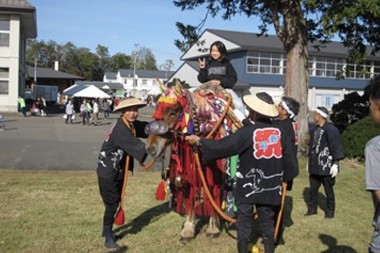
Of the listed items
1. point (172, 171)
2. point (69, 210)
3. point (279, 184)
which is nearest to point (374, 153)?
point (279, 184)

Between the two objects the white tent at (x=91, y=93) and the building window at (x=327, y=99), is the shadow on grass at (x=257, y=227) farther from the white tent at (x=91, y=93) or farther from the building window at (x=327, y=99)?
the building window at (x=327, y=99)

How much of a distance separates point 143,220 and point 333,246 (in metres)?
2.67

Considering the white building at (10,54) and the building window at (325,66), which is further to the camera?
the building window at (325,66)

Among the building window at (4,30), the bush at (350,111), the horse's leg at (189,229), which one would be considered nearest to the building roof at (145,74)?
the building window at (4,30)

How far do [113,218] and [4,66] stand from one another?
29027 mm

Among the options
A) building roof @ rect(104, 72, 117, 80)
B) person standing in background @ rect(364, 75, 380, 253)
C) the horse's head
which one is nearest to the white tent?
the horse's head

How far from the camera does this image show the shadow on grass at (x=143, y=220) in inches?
242

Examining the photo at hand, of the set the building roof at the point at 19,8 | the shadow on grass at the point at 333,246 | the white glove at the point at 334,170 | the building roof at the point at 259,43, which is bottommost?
the shadow on grass at the point at 333,246

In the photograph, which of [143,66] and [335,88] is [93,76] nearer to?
[143,66]

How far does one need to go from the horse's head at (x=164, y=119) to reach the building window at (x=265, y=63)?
4546 cm

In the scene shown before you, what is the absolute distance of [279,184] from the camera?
463 centimetres

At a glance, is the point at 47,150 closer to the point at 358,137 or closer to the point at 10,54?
the point at 358,137

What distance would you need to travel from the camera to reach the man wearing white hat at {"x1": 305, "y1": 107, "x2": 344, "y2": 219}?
711 centimetres

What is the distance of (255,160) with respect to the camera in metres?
4.56
